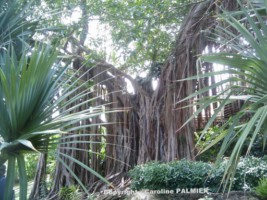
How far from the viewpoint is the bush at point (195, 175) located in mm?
4738

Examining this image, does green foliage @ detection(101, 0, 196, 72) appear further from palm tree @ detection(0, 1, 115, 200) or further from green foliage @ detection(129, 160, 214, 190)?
palm tree @ detection(0, 1, 115, 200)

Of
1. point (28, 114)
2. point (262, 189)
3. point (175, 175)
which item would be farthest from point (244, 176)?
point (28, 114)

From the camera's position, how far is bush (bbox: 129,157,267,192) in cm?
474

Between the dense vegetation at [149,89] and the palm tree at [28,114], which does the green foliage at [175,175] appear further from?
the palm tree at [28,114]

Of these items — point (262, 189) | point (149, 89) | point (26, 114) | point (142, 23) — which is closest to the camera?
point (26, 114)

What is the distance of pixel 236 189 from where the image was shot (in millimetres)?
4742

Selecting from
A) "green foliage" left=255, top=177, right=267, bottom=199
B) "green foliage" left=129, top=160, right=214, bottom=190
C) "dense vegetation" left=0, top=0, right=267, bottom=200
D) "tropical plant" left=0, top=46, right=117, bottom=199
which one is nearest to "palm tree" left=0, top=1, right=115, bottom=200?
"tropical plant" left=0, top=46, right=117, bottom=199

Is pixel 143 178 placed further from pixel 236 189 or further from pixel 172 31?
pixel 172 31

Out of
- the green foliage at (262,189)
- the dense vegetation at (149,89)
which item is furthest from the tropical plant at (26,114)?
the green foliage at (262,189)

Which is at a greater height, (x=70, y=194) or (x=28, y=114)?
(x=28, y=114)

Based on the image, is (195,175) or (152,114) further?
(152,114)

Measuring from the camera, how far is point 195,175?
16.3ft

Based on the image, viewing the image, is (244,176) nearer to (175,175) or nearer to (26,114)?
(175,175)

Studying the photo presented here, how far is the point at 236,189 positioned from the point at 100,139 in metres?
3.17
